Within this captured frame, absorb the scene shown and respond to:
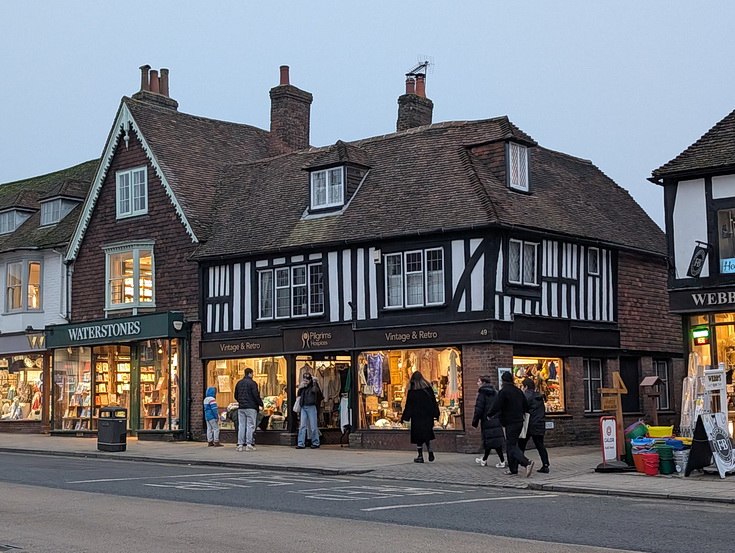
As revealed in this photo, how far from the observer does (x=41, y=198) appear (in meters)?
35.7

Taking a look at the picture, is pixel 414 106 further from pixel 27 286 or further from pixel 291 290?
pixel 27 286

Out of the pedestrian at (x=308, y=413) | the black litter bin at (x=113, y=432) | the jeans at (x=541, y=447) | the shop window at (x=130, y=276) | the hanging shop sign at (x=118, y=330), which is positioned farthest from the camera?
the shop window at (x=130, y=276)

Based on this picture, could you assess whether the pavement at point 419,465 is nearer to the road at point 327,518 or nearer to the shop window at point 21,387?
the road at point 327,518

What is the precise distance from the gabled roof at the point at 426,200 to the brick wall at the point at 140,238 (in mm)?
1168

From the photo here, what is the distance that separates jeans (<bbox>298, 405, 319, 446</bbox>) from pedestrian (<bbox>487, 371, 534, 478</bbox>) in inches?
321

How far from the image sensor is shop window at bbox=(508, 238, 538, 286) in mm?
23984

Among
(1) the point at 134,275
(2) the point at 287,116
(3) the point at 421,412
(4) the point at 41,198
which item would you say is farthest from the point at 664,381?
(4) the point at 41,198

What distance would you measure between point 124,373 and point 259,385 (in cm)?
554

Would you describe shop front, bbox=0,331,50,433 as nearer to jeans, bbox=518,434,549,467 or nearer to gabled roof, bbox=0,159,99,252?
gabled roof, bbox=0,159,99,252

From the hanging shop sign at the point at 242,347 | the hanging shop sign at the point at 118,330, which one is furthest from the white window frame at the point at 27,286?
the hanging shop sign at the point at 242,347

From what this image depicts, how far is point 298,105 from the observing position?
110 ft

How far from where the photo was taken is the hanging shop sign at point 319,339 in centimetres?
2539

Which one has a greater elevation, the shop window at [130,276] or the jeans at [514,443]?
the shop window at [130,276]

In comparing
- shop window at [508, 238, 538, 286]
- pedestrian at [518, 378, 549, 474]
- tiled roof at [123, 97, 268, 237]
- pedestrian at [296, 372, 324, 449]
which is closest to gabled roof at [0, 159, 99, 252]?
tiled roof at [123, 97, 268, 237]
